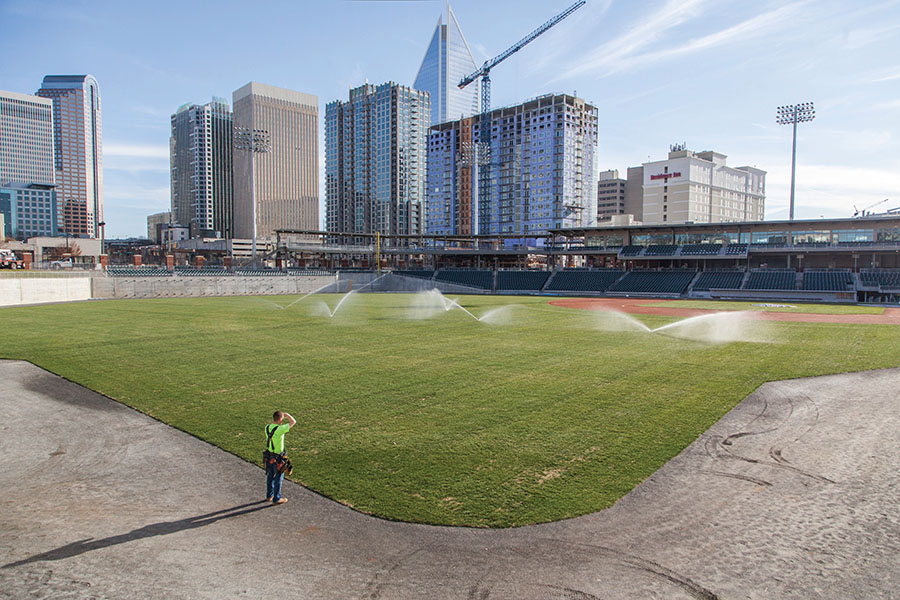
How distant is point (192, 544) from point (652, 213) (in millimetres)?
169535

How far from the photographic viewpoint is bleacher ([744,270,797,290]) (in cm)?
6606

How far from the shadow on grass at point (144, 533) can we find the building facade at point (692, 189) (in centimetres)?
15653

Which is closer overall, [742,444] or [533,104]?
[742,444]

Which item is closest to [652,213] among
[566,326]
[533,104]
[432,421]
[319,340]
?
[533,104]

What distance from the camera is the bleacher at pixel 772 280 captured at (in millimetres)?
66062

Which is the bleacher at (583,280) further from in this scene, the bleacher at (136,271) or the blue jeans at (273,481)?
the blue jeans at (273,481)

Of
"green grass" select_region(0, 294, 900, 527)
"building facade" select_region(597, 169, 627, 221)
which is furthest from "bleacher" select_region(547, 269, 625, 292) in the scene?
"building facade" select_region(597, 169, 627, 221)

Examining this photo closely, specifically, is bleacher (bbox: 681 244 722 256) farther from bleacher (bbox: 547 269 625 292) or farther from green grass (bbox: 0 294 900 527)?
green grass (bbox: 0 294 900 527)

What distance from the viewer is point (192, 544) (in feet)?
24.6

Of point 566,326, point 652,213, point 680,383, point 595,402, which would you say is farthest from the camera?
point 652,213

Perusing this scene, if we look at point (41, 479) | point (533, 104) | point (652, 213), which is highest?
point (533, 104)

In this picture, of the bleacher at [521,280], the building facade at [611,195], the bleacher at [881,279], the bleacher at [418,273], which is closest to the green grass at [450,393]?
the bleacher at [881,279]

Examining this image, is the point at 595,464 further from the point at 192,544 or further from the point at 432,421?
the point at 192,544

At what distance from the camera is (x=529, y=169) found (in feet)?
547
